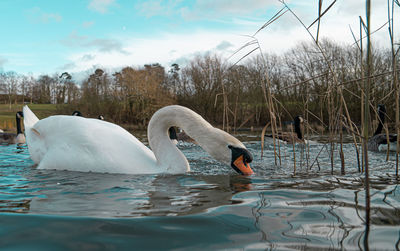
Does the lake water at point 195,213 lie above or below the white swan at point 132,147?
below

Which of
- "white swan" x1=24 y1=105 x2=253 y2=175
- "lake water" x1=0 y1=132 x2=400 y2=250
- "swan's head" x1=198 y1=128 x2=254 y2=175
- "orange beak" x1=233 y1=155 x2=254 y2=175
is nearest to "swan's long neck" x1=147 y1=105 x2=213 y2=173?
"white swan" x1=24 y1=105 x2=253 y2=175

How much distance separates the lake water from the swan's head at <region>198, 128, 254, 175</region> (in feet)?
0.55

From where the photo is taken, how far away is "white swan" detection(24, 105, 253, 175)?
3.83 meters

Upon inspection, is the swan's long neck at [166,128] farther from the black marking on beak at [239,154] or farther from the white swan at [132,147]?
the black marking on beak at [239,154]

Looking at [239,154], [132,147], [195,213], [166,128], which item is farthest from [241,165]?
[195,213]

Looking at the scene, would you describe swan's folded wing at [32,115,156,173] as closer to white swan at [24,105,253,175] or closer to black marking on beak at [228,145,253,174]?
white swan at [24,105,253,175]

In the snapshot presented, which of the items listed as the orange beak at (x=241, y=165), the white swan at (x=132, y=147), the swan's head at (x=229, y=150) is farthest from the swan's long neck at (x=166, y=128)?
the orange beak at (x=241, y=165)

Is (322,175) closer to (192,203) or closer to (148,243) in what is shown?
(192,203)

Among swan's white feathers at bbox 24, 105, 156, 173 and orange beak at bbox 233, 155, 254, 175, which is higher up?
swan's white feathers at bbox 24, 105, 156, 173

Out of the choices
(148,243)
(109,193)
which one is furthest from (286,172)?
(148,243)

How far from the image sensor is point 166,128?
432 cm

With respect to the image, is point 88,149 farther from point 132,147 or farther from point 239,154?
point 239,154

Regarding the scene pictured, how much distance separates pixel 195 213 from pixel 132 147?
221 centimetres

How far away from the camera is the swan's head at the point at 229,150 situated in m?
3.69
